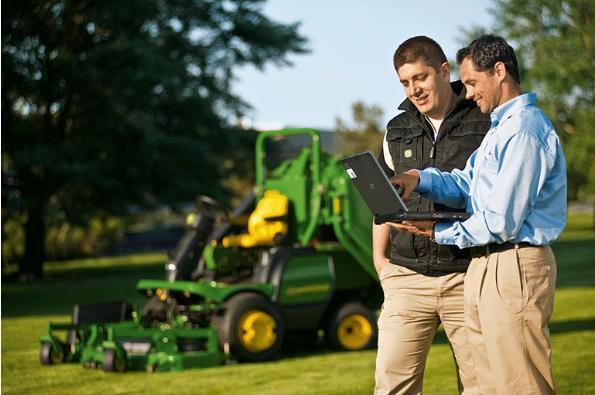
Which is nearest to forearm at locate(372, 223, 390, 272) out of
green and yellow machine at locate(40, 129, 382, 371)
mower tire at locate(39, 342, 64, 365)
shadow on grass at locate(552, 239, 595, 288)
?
green and yellow machine at locate(40, 129, 382, 371)

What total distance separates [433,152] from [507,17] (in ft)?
141

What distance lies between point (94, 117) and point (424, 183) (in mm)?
21538

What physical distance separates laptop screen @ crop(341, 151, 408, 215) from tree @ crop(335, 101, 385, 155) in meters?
49.8

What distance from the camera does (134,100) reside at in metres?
24.2

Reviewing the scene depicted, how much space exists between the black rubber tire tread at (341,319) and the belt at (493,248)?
6263 millimetres

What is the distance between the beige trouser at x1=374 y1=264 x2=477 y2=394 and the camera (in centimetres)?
448

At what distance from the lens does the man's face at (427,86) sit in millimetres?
4438

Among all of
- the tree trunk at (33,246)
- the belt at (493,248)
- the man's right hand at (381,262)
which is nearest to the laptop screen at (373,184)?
the belt at (493,248)

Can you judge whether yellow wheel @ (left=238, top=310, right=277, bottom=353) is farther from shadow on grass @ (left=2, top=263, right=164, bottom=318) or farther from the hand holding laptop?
shadow on grass @ (left=2, top=263, right=164, bottom=318)

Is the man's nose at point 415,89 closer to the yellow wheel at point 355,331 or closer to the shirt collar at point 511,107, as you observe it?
the shirt collar at point 511,107

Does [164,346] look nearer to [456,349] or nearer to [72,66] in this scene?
[456,349]

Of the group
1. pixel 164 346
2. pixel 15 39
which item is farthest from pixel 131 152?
pixel 164 346

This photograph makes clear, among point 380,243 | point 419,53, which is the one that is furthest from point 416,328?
point 419,53

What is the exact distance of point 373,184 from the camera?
153 inches
